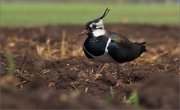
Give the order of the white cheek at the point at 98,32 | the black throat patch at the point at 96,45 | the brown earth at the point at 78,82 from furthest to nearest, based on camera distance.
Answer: the white cheek at the point at 98,32 → the black throat patch at the point at 96,45 → the brown earth at the point at 78,82

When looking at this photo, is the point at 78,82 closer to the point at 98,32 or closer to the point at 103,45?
Result: the point at 103,45

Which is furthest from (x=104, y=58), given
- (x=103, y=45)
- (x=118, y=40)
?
(x=118, y=40)

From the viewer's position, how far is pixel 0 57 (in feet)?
31.7

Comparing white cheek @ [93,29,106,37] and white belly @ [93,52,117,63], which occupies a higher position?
white cheek @ [93,29,106,37]

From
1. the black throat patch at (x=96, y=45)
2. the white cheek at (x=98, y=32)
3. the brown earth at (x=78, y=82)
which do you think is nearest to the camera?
the brown earth at (x=78, y=82)

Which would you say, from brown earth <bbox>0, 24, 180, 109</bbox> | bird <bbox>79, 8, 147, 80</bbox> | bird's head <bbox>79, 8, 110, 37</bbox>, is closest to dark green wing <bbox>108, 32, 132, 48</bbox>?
bird <bbox>79, 8, 147, 80</bbox>

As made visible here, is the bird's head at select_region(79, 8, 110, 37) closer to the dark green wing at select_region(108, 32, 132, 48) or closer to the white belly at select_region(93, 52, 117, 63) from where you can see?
the dark green wing at select_region(108, 32, 132, 48)

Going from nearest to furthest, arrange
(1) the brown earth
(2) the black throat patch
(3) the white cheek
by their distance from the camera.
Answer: (1) the brown earth → (2) the black throat patch → (3) the white cheek

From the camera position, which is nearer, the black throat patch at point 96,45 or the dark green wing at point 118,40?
the black throat patch at point 96,45

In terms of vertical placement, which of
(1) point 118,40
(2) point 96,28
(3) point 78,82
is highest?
(2) point 96,28

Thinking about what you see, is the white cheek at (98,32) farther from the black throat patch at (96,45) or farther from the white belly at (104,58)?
the white belly at (104,58)

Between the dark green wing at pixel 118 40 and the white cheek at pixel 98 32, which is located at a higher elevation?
the white cheek at pixel 98 32

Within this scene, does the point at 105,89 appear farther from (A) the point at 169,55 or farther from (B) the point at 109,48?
(A) the point at 169,55

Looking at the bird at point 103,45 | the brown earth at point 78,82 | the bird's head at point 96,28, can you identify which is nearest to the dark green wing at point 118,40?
the bird at point 103,45
